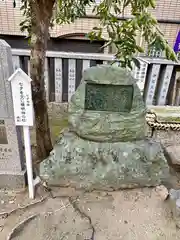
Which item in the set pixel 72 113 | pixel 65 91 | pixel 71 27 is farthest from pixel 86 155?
pixel 71 27

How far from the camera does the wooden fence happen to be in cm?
343

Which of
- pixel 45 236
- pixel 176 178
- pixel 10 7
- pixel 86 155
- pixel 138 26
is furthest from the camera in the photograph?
pixel 10 7

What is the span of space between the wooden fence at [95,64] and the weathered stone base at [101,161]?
1.56 m

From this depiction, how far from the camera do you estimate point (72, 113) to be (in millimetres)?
2172

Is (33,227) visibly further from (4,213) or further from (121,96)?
(121,96)

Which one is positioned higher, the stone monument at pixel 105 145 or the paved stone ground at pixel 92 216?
the stone monument at pixel 105 145

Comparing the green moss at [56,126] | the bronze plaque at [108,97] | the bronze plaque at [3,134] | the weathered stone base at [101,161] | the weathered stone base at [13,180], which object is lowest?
the green moss at [56,126]

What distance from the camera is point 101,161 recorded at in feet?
7.34

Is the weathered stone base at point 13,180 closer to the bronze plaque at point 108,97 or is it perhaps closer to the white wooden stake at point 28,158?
the white wooden stake at point 28,158

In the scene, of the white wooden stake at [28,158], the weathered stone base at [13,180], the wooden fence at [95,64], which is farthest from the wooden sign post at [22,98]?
the wooden fence at [95,64]

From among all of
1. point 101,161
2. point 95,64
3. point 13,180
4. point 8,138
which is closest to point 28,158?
point 8,138

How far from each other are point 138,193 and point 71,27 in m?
3.90

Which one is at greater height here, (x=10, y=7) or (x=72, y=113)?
(x=10, y=7)

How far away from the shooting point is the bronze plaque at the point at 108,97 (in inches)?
81.0
